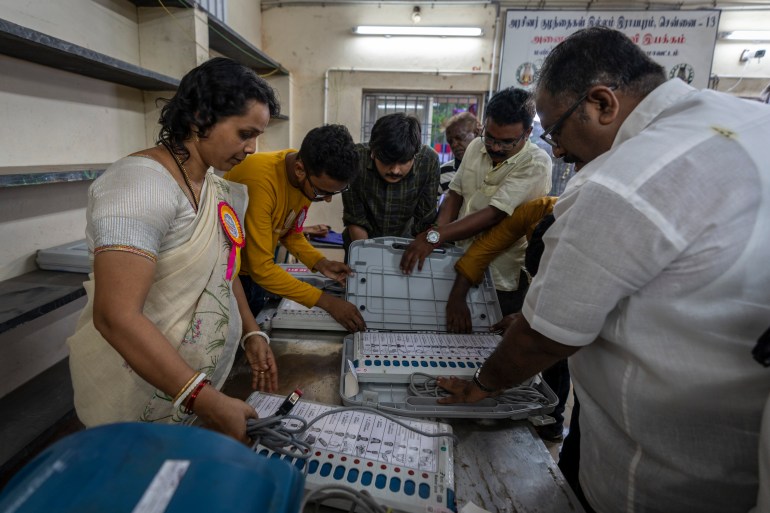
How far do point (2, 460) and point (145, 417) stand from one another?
0.87 m

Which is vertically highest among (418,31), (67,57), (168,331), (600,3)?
(600,3)

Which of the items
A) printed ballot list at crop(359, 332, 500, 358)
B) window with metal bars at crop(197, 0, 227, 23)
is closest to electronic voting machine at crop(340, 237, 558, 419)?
printed ballot list at crop(359, 332, 500, 358)

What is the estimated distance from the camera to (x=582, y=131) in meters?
0.74

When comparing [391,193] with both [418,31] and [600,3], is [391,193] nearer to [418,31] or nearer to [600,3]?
[418,31]

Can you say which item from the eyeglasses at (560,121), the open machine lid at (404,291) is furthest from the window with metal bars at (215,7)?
the eyeglasses at (560,121)

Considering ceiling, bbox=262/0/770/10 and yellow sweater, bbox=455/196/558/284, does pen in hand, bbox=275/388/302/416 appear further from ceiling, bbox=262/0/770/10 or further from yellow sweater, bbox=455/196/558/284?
ceiling, bbox=262/0/770/10

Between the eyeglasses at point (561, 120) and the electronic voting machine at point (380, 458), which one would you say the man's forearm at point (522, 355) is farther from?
the eyeglasses at point (561, 120)

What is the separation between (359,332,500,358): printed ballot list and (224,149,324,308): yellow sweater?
0.28m

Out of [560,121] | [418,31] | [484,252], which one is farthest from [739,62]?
[560,121]

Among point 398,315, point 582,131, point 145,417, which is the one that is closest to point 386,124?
point 398,315

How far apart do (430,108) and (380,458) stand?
4182 millimetres

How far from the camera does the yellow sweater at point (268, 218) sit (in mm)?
1269

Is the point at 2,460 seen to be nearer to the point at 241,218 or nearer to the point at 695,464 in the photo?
the point at 241,218

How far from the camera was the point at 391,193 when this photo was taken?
1.91 meters
